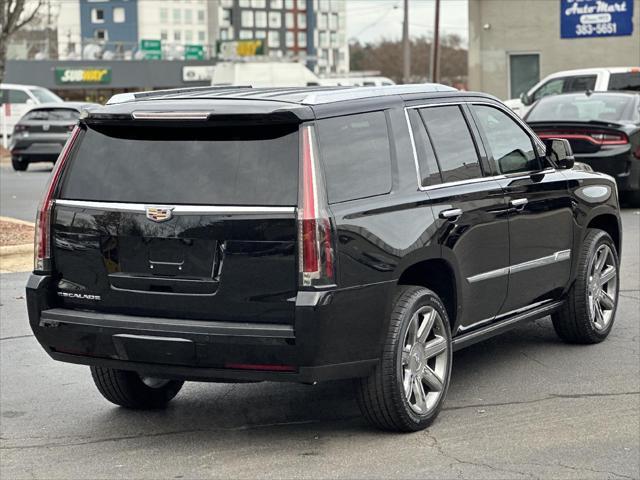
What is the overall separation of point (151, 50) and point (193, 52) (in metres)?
3.31

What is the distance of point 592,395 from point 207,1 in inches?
6104

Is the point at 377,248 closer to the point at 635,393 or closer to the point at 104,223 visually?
the point at 104,223

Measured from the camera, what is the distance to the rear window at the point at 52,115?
25641mm

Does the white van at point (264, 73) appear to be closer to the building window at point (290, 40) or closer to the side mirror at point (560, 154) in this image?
the side mirror at point (560, 154)

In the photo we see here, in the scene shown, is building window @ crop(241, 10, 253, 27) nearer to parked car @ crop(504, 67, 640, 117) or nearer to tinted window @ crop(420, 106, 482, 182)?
parked car @ crop(504, 67, 640, 117)

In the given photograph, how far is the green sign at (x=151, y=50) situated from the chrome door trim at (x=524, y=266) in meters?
86.7

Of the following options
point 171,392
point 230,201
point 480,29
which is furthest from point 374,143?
point 480,29

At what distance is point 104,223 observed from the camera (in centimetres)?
585

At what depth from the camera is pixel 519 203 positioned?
23.4ft

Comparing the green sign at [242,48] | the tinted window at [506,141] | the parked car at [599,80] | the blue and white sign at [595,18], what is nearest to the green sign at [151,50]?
the green sign at [242,48]

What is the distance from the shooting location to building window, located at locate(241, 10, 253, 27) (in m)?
180

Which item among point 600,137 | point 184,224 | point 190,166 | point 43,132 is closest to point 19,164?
point 43,132

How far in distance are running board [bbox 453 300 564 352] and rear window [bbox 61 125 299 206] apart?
1594mm

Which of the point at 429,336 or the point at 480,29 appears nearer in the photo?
the point at 429,336
